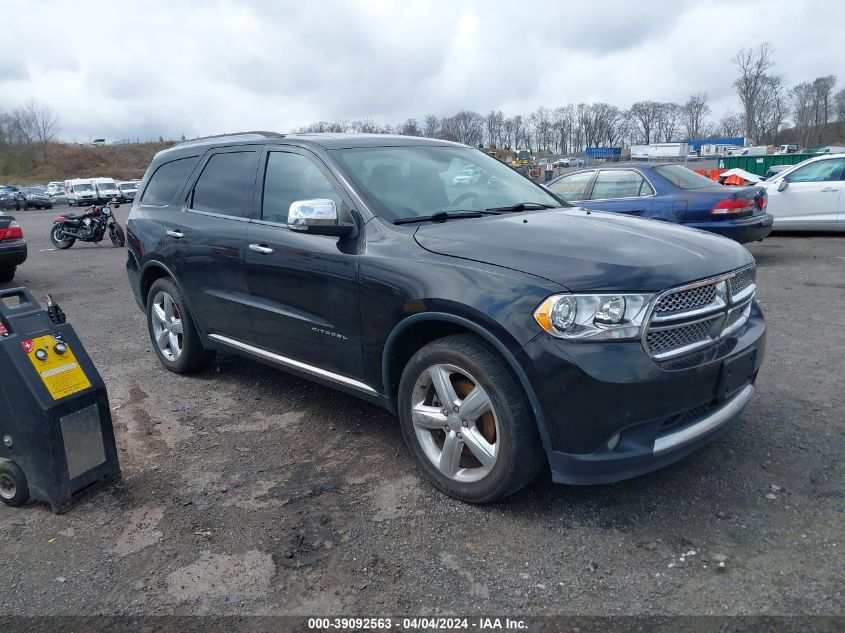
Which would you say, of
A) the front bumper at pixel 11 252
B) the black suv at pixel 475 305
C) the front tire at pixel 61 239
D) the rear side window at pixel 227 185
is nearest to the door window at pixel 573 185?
the black suv at pixel 475 305

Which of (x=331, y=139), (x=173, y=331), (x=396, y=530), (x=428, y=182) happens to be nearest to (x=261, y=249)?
(x=331, y=139)

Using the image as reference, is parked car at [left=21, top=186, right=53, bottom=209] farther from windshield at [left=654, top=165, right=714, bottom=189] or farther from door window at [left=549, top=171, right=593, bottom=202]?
windshield at [left=654, top=165, right=714, bottom=189]

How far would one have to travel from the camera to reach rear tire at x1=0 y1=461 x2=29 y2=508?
3314mm

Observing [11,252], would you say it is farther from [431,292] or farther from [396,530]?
[396,530]

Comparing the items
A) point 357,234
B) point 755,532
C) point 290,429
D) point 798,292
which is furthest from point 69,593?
point 798,292

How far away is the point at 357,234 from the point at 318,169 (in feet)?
2.03

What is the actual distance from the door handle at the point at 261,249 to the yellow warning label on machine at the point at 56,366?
4.00 feet

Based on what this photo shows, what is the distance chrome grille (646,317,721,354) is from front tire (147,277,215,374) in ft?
11.5

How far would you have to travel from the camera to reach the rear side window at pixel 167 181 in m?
5.17

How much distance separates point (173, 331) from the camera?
530cm

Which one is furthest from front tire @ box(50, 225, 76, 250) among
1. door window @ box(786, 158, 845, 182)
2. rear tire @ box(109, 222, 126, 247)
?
door window @ box(786, 158, 845, 182)

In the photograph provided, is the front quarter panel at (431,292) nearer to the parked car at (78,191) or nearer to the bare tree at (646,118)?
the parked car at (78,191)

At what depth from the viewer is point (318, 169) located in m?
3.94

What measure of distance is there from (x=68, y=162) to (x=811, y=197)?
322 feet
